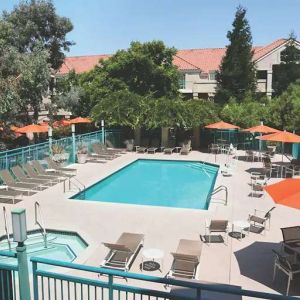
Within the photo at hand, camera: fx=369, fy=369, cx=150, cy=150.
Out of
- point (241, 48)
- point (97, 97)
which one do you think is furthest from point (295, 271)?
point (241, 48)

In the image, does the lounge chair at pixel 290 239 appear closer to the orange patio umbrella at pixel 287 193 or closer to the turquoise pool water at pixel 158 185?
the orange patio umbrella at pixel 287 193

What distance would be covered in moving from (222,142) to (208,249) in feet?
68.5

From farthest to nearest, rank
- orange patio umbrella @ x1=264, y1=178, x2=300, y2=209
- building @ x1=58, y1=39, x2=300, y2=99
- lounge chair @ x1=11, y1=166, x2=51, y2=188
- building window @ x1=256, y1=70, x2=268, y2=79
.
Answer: building window @ x1=256, y1=70, x2=268, y2=79, building @ x1=58, y1=39, x2=300, y2=99, lounge chair @ x1=11, y1=166, x2=51, y2=188, orange patio umbrella @ x1=264, y1=178, x2=300, y2=209

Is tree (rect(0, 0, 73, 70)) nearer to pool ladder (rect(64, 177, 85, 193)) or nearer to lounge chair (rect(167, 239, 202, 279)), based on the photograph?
pool ladder (rect(64, 177, 85, 193))

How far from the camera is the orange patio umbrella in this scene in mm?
7676

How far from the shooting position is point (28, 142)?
95.7 feet

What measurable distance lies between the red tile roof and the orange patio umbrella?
1521 inches

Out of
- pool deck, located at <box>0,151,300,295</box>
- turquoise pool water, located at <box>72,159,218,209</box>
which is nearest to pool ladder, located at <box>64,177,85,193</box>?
turquoise pool water, located at <box>72,159,218,209</box>

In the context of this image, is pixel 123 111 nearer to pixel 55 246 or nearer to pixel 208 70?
pixel 55 246

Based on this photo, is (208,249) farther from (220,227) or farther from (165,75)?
(165,75)

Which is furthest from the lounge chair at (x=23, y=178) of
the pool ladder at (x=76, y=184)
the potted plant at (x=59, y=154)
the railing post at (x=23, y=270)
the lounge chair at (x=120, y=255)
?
the railing post at (x=23, y=270)

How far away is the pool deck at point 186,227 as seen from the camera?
8203mm

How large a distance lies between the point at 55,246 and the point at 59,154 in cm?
1110

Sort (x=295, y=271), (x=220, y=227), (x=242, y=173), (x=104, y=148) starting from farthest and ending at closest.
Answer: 1. (x=104, y=148)
2. (x=242, y=173)
3. (x=220, y=227)
4. (x=295, y=271)
